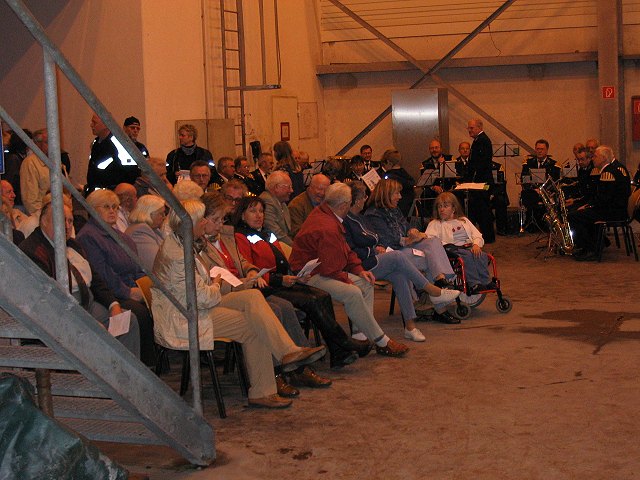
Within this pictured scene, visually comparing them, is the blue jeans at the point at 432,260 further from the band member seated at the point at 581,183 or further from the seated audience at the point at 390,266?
the band member seated at the point at 581,183

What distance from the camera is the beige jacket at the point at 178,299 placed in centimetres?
547

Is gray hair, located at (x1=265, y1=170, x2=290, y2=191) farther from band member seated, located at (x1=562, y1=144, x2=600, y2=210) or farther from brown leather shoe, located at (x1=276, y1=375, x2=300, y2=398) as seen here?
band member seated, located at (x1=562, y1=144, x2=600, y2=210)

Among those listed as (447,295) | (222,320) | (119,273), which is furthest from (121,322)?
(447,295)

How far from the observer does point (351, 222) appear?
7660mm

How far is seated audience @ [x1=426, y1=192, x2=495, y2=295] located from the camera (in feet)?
27.3

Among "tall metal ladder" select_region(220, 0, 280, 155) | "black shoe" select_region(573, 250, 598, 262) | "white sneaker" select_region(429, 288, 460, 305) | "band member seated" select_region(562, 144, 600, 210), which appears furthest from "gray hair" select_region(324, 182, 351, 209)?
"tall metal ladder" select_region(220, 0, 280, 155)

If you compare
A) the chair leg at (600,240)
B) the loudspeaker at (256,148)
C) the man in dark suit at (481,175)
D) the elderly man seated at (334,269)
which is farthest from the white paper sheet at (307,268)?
the man in dark suit at (481,175)

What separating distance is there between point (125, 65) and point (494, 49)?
24.8 feet

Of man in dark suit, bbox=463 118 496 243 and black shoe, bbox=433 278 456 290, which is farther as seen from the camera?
man in dark suit, bbox=463 118 496 243

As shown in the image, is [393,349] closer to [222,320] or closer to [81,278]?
[222,320]

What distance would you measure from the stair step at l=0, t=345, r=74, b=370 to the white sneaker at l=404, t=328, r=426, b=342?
4.00 m

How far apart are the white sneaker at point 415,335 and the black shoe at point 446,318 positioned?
2.10 ft

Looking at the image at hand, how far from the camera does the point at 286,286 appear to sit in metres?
6.66

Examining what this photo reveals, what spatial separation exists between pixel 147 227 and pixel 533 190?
8.39 metres
